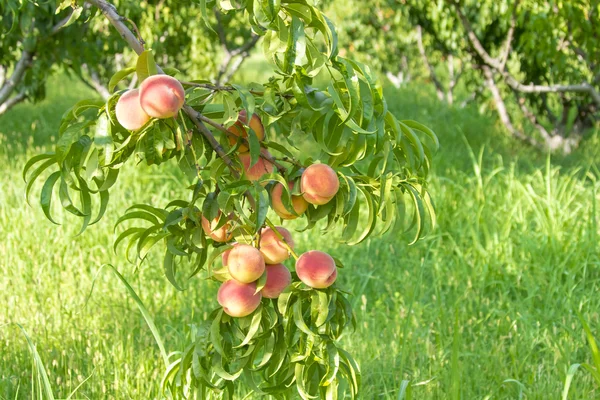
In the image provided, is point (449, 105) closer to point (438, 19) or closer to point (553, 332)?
point (438, 19)

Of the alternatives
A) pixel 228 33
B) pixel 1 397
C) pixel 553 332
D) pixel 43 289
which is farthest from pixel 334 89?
pixel 228 33

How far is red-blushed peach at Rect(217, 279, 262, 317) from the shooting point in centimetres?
107

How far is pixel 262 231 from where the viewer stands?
44.4 inches

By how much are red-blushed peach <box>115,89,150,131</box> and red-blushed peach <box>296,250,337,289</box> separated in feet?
1.03

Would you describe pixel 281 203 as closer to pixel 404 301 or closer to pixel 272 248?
pixel 272 248

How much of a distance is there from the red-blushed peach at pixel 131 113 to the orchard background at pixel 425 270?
16cm

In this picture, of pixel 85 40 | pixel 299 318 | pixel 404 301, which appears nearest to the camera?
pixel 299 318

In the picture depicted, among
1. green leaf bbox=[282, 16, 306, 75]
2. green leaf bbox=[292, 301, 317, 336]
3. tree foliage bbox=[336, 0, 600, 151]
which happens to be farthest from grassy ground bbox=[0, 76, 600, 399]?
tree foliage bbox=[336, 0, 600, 151]

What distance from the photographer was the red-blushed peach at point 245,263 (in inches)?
40.6

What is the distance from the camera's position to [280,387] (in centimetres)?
125

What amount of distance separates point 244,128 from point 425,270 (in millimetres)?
1916

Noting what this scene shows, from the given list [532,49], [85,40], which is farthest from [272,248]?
[532,49]

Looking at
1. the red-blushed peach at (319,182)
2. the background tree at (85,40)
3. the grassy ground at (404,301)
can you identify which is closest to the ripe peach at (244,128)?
the red-blushed peach at (319,182)

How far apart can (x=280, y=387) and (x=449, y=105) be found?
5.45m
